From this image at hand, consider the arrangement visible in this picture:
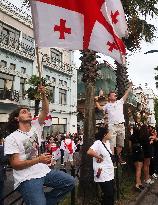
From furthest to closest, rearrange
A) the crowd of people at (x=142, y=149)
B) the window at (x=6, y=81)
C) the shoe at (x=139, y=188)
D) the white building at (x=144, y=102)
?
1. the window at (x=6, y=81)
2. the white building at (x=144, y=102)
3. the crowd of people at (x=142, y=149)
4. the shoe at (x=139, y=188)

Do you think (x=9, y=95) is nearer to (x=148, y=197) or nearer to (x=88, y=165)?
(x=148, y=197)

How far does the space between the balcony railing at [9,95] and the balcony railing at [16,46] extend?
3.64 meters

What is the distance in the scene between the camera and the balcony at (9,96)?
32409mm

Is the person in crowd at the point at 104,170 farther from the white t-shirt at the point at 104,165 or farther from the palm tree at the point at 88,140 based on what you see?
the palm tree at the point at 88,140

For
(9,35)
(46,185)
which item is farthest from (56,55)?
(46,185)

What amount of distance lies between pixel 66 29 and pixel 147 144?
507 centimetres

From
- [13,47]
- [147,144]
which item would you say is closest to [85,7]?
[147,144]

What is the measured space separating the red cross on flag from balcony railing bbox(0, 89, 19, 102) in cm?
2723

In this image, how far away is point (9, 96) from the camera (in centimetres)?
3338

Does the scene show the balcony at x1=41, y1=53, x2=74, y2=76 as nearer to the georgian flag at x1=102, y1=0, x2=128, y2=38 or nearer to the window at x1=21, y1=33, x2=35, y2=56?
the window at x1=21, y1=33, x2=35, y2=56

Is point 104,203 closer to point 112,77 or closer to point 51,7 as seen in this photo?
point 51,7

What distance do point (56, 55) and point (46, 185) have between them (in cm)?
3832

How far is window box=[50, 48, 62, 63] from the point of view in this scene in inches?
1630

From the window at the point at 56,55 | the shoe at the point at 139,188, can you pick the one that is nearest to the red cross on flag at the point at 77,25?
the shoe at the point at 139,188
